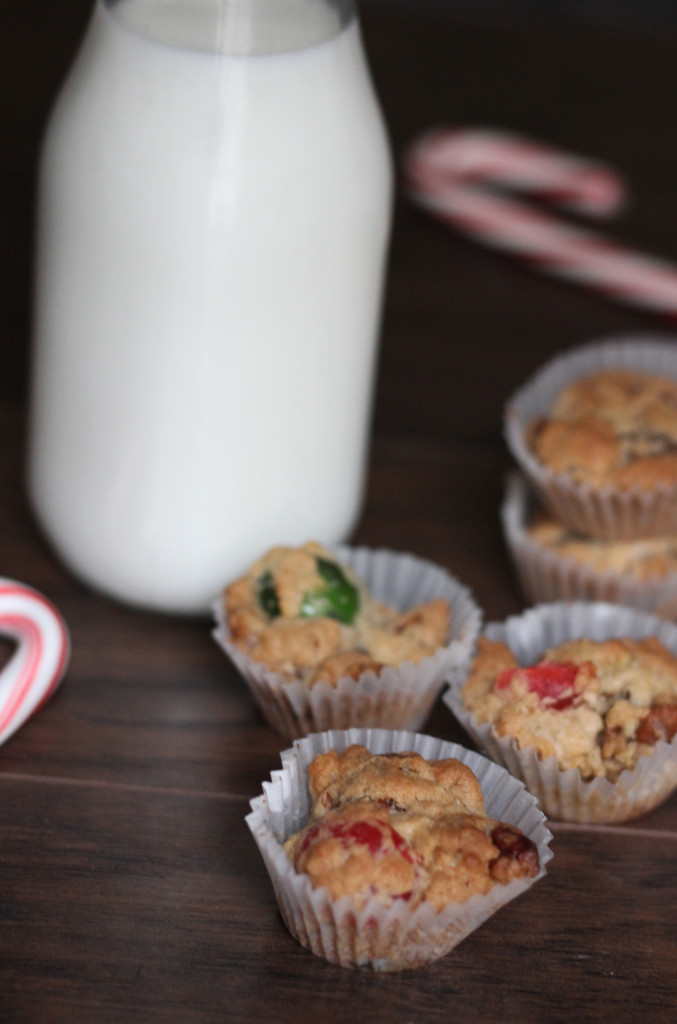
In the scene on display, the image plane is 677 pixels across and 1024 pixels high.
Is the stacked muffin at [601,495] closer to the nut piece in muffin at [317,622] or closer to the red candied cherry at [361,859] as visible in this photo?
the nut piece in muffin at [317,622]

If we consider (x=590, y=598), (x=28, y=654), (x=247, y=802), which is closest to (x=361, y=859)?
(x=247, y=802)

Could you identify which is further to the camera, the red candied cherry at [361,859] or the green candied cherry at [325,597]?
the green candied cherry at [325,597]

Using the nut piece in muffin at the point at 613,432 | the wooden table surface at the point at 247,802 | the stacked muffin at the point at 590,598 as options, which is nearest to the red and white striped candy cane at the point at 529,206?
the wooden table surface at the point at 247,802

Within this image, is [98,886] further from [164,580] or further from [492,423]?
[492,423]

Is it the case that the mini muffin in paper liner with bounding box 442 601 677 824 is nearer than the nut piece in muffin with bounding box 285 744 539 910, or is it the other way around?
the nut piece in muffin with bounding box 285 744 539 910

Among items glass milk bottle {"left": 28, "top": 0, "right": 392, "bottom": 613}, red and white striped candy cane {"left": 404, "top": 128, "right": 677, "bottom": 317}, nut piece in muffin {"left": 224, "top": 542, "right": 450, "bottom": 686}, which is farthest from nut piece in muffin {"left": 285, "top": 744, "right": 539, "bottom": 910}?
red and white striped candy cane {"left": 404, "top": 128, "right": 677, "bottom": 317}

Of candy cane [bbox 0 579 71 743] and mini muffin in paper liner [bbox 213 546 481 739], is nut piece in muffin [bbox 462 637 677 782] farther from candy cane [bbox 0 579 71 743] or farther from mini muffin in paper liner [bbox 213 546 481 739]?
candy cane [bbox 0 579 71 743]

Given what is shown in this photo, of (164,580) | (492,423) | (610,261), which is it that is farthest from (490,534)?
(610,261)
